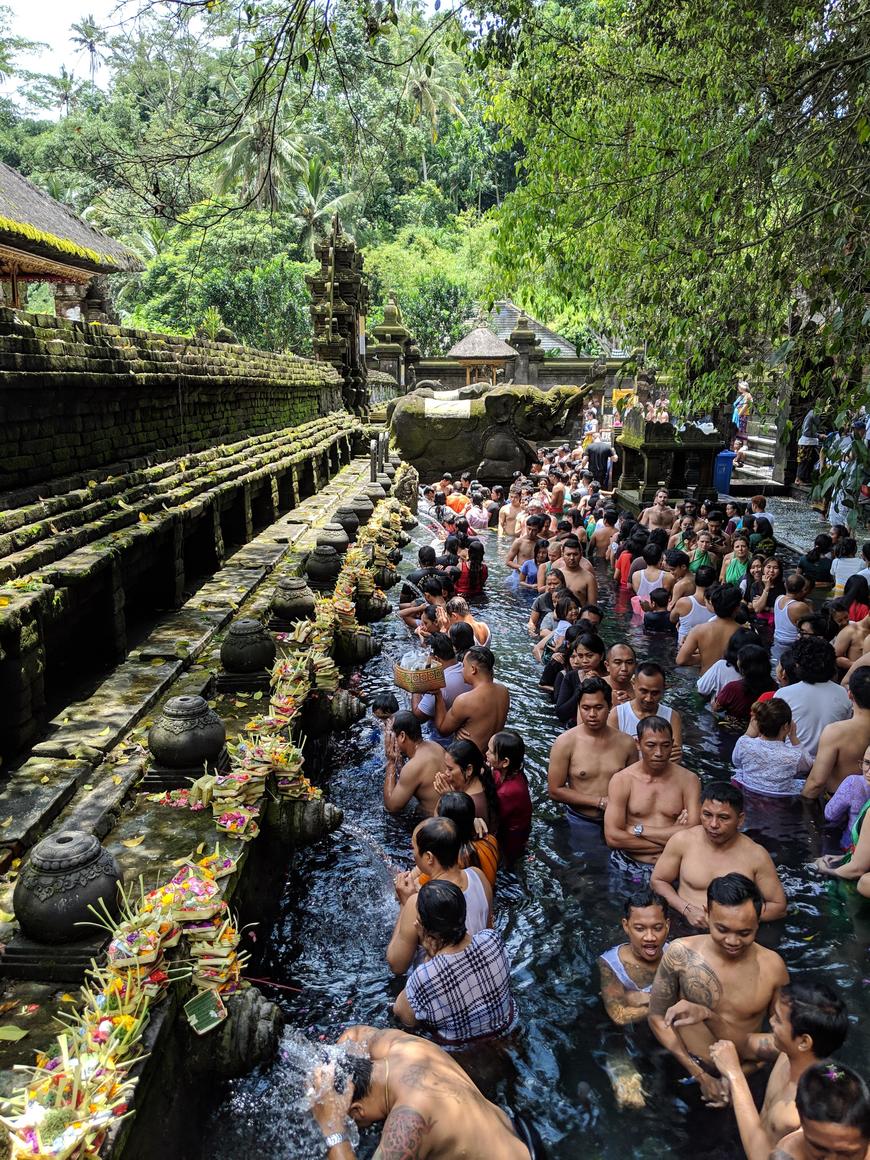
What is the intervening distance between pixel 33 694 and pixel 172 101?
14.5 feet

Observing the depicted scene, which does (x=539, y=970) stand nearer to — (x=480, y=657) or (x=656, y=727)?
(x=656, y=727)

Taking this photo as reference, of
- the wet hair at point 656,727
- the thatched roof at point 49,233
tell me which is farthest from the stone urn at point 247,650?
the thatched roof at point 49,233

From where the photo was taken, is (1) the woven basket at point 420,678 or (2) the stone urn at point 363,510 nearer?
(1) the woven basket at point 420,678

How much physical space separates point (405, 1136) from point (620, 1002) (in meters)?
2.14

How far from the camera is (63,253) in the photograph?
730 inches

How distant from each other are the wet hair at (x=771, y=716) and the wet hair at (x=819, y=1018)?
10.8 ft

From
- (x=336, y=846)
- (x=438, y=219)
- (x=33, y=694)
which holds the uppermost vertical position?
(x=438, y=219)

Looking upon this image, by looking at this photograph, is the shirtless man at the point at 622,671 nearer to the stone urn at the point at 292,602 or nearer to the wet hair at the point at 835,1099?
the stone urn at the point at 292,602

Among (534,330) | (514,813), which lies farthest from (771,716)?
(534,330)

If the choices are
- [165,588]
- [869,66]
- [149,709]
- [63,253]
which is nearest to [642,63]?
[869,66]

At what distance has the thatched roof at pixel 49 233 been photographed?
17.0 m

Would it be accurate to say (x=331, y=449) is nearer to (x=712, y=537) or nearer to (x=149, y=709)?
(x=712, y=537)

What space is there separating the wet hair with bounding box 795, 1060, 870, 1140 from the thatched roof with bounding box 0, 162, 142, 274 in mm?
17464

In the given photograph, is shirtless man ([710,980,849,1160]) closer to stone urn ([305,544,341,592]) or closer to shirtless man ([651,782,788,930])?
shirtless man ([651,782,788,930])
